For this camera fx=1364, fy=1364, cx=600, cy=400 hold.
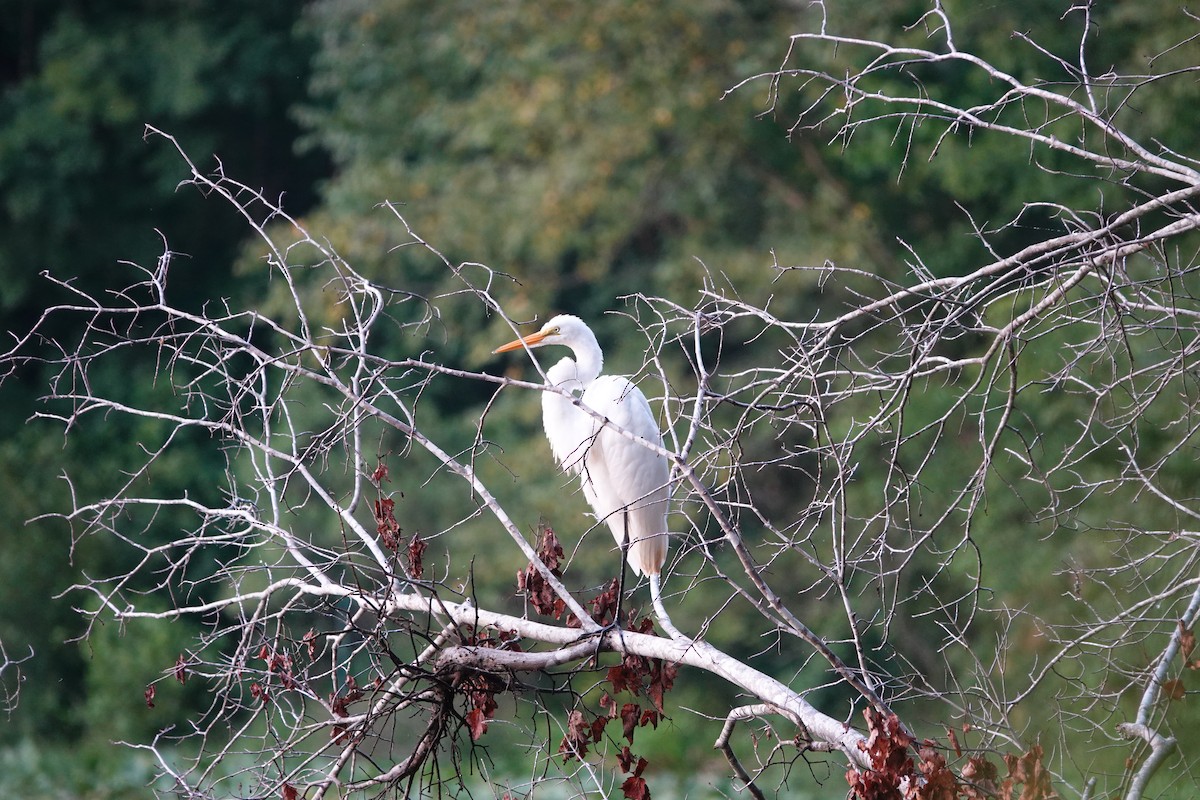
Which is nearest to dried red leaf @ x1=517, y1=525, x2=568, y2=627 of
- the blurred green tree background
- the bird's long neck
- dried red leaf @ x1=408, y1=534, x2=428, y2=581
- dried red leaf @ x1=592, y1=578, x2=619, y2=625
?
dried red leaf @ x1=592, y1=578, x2=619, y2=625

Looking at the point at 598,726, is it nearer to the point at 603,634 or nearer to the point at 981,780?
the point at 603,634

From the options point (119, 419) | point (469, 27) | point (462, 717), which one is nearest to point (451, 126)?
point (469, 27)

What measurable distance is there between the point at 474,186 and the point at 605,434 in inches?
205

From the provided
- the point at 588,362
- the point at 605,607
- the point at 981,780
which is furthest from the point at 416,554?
the point at 588,362

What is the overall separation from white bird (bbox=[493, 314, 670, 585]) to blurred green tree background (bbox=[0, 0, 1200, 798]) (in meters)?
3.19

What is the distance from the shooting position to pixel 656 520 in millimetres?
4535

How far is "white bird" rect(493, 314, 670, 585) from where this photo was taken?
3842 mm

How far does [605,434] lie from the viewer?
14.2ft

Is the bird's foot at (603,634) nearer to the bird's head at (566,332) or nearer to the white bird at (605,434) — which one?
the white bird at (605,434)

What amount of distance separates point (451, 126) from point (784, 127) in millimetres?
2315

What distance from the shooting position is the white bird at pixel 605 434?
384cm

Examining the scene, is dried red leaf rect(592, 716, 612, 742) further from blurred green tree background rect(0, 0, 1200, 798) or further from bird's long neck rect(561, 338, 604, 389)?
blurred green tree background rect(0, 0, 1200, 798)

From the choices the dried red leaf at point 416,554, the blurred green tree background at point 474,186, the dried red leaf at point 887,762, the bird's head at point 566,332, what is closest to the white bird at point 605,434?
the bird's head at point 566,332

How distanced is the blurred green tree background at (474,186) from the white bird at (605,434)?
3.19 m
